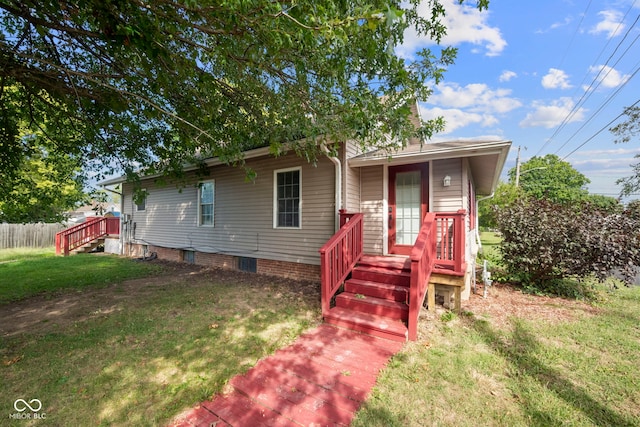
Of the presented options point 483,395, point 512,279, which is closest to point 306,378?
point 483,395

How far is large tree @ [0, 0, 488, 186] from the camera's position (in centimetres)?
257

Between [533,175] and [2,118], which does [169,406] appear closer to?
[2,118]

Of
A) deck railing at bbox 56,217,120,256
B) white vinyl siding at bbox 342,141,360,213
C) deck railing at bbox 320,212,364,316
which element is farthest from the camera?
deck railing at bbox 56,217,120,256

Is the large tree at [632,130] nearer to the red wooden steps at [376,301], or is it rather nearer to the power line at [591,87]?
the power line at [591,87]

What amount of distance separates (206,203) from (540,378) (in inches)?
342

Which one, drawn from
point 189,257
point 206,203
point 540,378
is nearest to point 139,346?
point 540,378

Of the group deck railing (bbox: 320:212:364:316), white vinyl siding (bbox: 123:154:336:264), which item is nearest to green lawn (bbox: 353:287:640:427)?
deck railing (bbox: 320:212:364:316)

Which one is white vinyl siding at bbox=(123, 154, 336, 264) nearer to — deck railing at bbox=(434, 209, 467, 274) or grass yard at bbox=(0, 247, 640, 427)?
grass yard at bbox=(0, 247, 640, 427)

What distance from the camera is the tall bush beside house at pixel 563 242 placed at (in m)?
5.26

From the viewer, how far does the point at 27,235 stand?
538 inches

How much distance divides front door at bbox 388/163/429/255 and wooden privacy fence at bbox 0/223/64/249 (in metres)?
17.7

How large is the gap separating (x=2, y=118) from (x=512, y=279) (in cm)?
1079

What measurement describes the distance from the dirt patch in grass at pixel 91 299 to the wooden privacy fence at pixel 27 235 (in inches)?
452

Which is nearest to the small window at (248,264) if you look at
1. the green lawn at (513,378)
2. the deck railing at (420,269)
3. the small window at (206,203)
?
the small window at (206,203)
